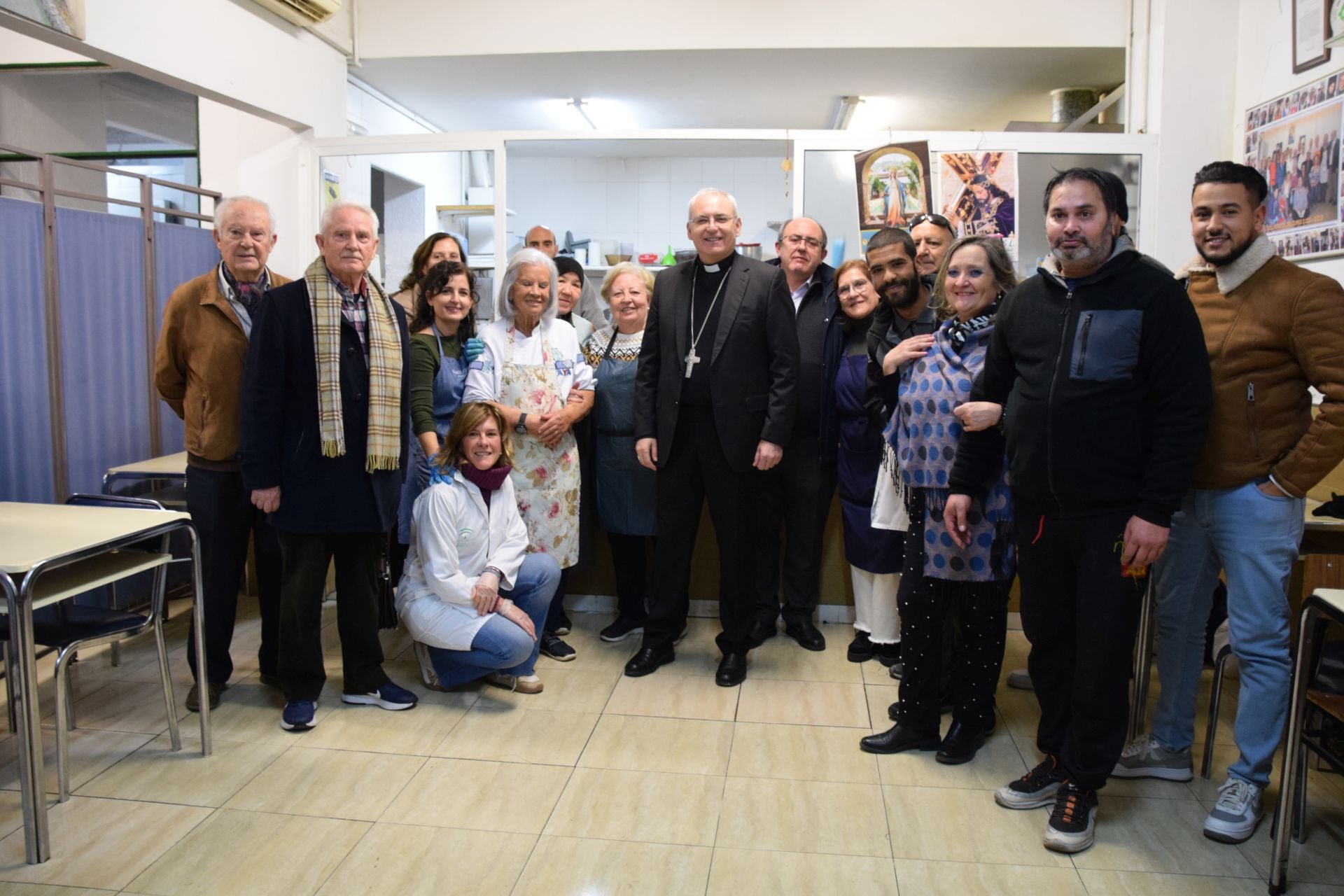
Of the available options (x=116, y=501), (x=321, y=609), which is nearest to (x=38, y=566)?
(x=116, y=501)

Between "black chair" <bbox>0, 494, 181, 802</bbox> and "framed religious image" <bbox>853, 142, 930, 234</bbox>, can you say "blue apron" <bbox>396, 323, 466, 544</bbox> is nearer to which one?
"black chair" <bbox>0, 494, 181, 802</bbox>

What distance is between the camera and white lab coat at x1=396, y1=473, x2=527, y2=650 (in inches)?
118

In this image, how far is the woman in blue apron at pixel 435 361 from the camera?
329 cm

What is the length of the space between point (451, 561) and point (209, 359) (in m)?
0.98

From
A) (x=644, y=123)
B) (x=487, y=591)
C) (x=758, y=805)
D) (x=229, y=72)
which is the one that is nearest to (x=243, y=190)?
(x=229, y=72)

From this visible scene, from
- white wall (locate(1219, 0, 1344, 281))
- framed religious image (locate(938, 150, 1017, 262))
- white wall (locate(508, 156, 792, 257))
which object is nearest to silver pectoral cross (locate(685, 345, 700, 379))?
framed religious image (locate(938, 150, 1017, 262))

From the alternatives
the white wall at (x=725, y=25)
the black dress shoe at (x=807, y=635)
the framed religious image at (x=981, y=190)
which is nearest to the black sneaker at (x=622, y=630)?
the black dress shoe at (x=807, y=635)

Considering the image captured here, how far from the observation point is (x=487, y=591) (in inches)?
119

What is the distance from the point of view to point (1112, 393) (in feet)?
6.86

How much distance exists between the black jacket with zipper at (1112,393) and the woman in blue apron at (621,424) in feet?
5.45

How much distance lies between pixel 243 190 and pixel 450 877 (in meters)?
3.98

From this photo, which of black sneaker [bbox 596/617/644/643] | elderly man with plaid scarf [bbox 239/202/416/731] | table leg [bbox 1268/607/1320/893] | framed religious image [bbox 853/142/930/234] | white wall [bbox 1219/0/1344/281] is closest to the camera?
table leg [bbox 1268/607/1320/893]

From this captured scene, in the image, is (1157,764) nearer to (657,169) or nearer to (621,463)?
(621,463)

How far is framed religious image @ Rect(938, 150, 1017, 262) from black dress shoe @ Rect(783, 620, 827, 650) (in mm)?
2353
